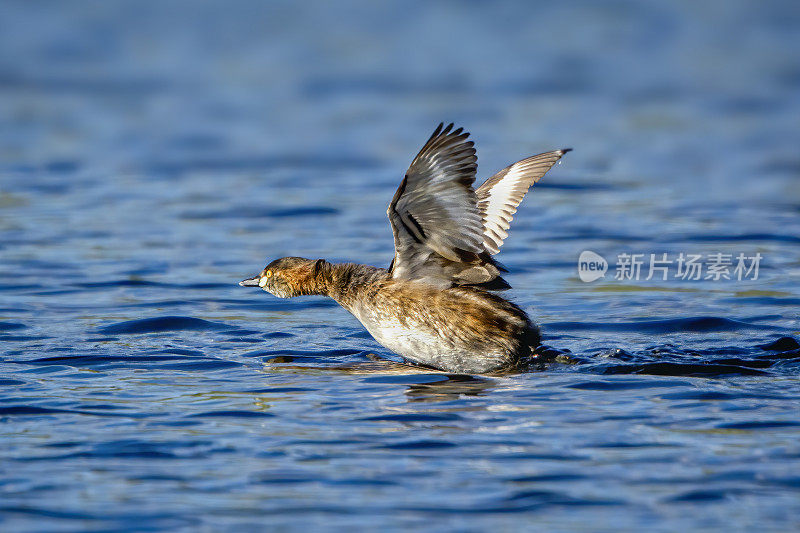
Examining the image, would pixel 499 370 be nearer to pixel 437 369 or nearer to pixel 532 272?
pixel 437 369

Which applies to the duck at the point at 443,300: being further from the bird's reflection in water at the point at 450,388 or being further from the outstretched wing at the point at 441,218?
the bird's reflection in water at the point at 450,388

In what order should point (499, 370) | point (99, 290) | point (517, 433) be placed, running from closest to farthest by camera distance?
point (517, 433)
point (499, 370)
point (99, 290)

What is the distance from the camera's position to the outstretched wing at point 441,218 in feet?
24.8

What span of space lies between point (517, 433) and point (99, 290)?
5625 mm

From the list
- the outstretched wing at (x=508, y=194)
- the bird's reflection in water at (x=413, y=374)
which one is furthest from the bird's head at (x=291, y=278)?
the outstretched wing at (x=508, y=194)

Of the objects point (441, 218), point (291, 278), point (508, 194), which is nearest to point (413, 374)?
point (441, 218)

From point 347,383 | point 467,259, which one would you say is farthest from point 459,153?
point 347,383

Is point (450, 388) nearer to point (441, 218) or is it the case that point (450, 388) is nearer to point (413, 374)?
point (413, 374)

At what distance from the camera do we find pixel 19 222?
14.0m

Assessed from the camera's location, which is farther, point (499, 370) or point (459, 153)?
point (499, 370)

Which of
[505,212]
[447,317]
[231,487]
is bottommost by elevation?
[231,487]

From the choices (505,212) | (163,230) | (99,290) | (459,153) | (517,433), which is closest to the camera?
(517,433)

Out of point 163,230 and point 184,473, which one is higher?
point 163,230

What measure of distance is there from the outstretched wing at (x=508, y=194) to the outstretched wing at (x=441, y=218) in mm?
618
